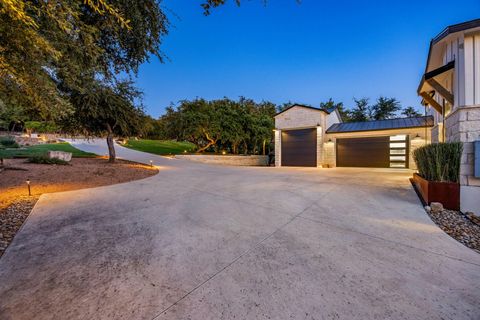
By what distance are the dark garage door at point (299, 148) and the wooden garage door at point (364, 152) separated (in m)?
1.71

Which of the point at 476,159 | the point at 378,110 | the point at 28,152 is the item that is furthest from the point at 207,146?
the point at 378,110

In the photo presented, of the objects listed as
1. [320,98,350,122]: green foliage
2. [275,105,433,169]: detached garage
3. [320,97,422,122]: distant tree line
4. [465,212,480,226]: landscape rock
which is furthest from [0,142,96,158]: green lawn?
[320,97,422,122]: distant tree line

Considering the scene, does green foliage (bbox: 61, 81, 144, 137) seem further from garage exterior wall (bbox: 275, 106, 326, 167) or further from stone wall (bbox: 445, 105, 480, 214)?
stone wall (bbox: 445, 105, 480, 214)

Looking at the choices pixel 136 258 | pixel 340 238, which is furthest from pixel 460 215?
pixel 136 258

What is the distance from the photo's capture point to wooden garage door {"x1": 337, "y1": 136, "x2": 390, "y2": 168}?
39.6 feet

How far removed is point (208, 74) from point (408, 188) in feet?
151

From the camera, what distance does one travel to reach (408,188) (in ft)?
19.7

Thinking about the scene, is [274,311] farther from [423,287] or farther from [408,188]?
[408,188]

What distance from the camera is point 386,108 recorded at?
2492cm

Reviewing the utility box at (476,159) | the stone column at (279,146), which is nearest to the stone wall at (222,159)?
the stone column at (279,146)

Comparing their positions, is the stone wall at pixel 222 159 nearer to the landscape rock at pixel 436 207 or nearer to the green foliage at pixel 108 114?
the green foliage at pixel 108 114

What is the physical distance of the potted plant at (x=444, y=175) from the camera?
4.23m

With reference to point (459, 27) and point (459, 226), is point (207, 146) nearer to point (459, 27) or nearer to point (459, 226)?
point (459, 27)

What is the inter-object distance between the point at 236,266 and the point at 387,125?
1418cm
